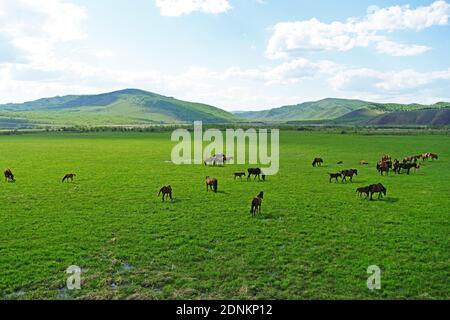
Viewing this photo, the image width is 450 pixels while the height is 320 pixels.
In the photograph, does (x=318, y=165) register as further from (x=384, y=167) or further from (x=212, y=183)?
(x=212, y=183)

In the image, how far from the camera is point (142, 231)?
1630cm

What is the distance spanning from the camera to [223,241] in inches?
591

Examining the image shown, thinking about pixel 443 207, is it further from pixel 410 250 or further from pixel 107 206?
pixel 107 206

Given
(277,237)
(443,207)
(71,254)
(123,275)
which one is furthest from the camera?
(443,207)

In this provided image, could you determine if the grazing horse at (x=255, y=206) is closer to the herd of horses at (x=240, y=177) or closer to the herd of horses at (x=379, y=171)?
the herd of horses at (x=240, y=177)

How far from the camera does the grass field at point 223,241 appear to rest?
11148 mm

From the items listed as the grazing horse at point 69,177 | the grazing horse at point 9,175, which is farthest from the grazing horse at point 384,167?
the grazing horse at point 9,175

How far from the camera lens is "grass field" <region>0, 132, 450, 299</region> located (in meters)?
11.1

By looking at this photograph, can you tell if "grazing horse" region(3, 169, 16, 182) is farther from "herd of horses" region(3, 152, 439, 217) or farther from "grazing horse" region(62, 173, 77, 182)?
"grazing horse" region(62, 173, 77, 182)

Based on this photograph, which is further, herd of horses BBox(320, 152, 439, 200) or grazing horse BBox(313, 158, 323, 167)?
grazing horse BBox(313, 158, 323, 167)

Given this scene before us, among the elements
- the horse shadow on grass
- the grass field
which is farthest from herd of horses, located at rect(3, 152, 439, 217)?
the grass field

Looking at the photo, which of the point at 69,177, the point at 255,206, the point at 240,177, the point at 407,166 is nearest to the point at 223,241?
the point at 255,206

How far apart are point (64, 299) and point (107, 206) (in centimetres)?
1066

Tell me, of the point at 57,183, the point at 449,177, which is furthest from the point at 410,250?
the point at 57,183
